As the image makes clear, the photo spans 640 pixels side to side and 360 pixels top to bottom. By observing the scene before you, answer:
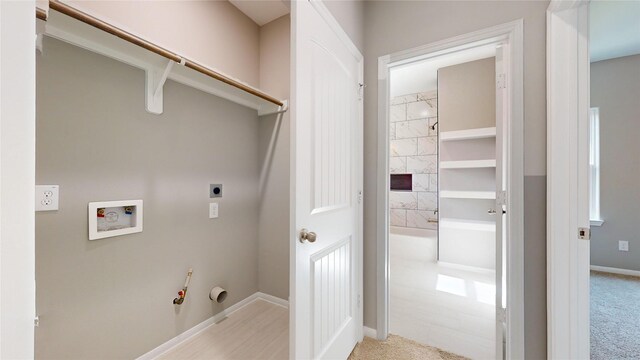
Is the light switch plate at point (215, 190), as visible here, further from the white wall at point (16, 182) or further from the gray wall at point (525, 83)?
the white wall at point (16, 182)

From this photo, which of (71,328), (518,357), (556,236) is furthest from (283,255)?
(556,236)

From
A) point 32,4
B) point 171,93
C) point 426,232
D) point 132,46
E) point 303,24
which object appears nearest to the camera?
point 32,4

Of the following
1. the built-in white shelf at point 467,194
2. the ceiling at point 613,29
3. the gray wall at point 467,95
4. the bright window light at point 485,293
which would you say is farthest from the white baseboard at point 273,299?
the ceiling at point 613,29

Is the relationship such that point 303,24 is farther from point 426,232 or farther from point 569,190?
point 426,232

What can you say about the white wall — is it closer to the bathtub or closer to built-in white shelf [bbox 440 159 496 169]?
built-in white shelf [bbox 440 159 496 169]

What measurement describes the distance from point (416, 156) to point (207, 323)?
15.5ft

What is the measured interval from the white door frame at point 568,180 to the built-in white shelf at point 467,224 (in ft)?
6.61

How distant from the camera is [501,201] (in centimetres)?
151

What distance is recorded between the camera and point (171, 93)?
5.42 ft

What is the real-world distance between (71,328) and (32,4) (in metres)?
1.63

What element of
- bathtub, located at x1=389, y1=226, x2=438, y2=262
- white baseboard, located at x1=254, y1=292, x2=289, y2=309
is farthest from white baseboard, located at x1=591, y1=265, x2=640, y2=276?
white baseboard, located at x1=254, y1=292, x2=289, y2=309

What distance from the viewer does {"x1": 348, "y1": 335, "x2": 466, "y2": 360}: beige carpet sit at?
160 cm

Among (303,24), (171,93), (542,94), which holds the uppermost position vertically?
(303,24)

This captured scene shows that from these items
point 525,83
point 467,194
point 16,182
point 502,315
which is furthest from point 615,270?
point 16,182
